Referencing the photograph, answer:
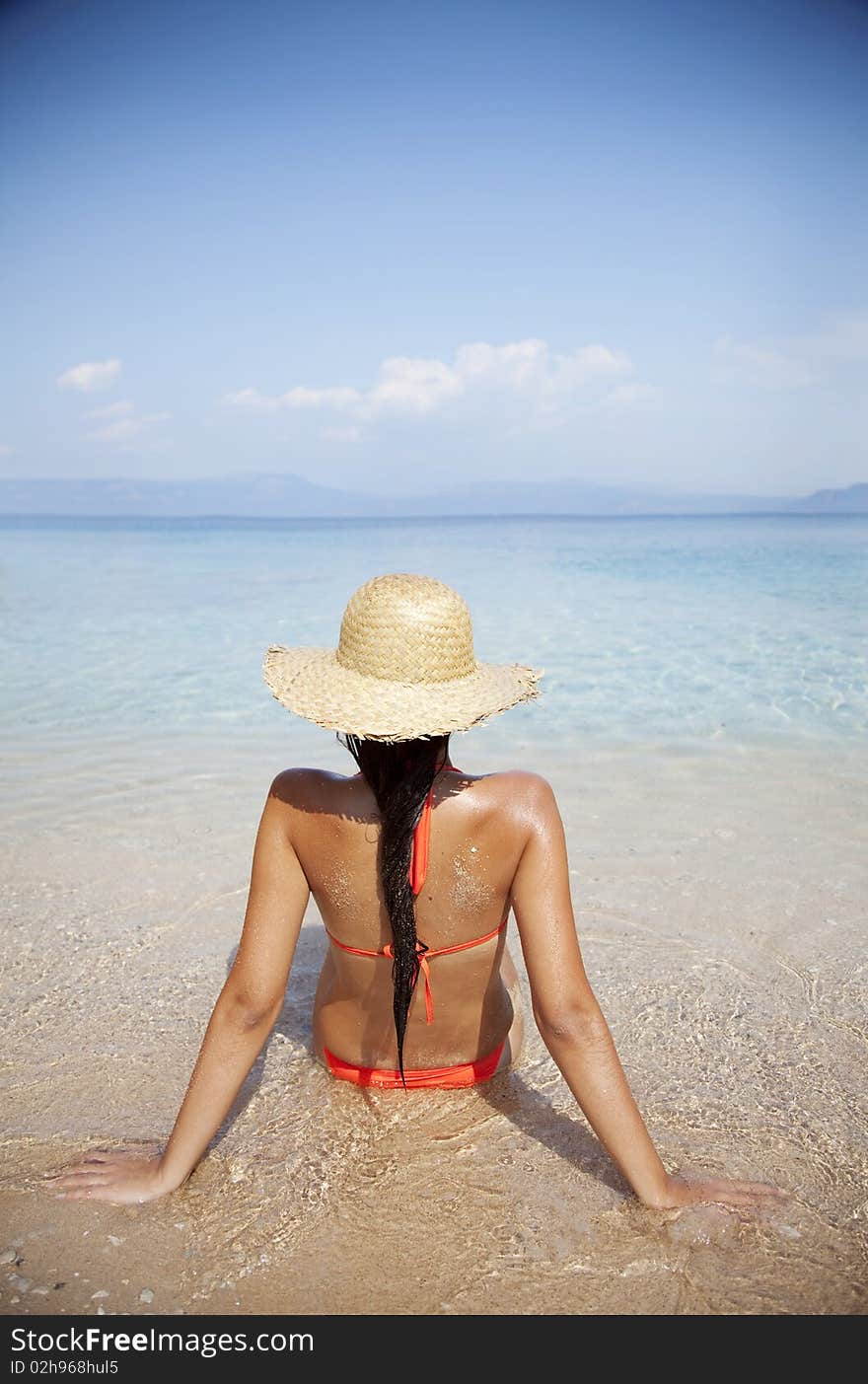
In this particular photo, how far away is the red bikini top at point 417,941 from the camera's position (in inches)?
73.4

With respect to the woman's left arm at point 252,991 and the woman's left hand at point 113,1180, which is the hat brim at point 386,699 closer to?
the woman's left arm at point 252,991

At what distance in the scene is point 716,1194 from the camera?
78.7 inches

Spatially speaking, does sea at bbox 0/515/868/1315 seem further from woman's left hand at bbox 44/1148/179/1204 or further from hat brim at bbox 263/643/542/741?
hat brim at bbox 263/643/542/741

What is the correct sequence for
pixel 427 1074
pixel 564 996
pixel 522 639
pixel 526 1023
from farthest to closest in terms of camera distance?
1. pixel 522 639
2. pixel 526 1023
3. pixel 427 1074
4. pixel 564 996

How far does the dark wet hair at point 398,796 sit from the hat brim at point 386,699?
7 cm

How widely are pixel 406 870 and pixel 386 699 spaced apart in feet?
1.25

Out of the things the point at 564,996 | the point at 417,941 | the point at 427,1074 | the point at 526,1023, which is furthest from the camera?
the point at 526,1023

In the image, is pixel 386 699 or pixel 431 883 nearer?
pixel 386 699

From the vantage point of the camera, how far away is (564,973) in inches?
72.8

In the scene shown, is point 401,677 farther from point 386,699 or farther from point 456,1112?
point 456,1112

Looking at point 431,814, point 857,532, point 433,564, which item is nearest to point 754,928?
point 431,814

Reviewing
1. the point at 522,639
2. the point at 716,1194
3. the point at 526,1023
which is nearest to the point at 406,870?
the point at 716,1194

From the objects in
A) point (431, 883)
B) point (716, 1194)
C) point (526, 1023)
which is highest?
point (431, 883)

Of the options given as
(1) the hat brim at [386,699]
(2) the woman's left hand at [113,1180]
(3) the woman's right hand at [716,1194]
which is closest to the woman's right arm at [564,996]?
(3) the woman's right hand at [716,1194]
